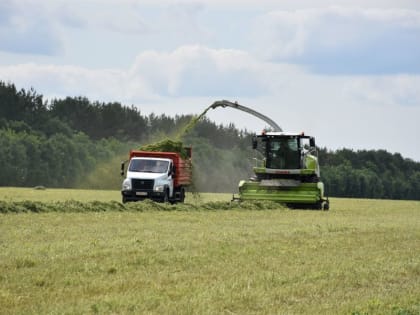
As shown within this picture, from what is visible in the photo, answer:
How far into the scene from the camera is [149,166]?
35.8 metres

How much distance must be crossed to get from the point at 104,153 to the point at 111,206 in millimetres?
55277

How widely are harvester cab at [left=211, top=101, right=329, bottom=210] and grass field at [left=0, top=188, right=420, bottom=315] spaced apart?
14.5 meters

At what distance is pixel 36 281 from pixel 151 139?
30.0 metres

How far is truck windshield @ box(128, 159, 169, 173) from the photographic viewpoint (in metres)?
35.7

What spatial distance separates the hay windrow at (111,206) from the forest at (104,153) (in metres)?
18.9

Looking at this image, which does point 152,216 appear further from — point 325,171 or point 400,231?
point 325,171

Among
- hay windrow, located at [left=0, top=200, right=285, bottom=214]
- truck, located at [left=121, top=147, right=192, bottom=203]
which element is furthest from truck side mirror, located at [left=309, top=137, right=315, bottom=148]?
truck, located at [left=121, top=147, right=192, bottom=203]

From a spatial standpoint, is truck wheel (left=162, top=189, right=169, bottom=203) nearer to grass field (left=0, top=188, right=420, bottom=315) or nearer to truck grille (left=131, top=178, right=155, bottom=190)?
truck grille (left=131, top=178, right=155, bottom=190)

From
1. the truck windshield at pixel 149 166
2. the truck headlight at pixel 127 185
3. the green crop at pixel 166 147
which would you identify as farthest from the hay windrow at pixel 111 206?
the green crop at pixel 166 147

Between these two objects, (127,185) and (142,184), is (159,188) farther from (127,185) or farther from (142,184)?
(127,185)

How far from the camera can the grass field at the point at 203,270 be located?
32.7 ft

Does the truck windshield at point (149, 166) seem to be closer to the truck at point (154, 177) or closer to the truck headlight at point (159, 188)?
the truck at point (154, 177)

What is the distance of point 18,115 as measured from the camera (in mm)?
95938

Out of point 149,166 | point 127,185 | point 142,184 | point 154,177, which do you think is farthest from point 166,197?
point 127,185
